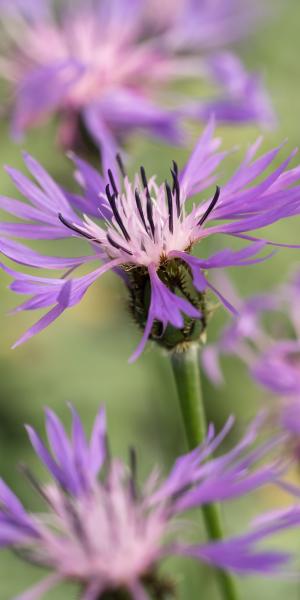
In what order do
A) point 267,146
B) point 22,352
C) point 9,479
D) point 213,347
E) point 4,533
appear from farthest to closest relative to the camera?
1. point 267,146
2. point 22,352
3. point 9,479
4. point 213,347
5. point 4,533

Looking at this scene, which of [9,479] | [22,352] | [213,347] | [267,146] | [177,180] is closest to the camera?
[177,180]

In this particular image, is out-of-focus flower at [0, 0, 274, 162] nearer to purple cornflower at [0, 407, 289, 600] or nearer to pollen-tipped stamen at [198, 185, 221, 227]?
pollen-tipped stamen at [198, 185, 221, 227]

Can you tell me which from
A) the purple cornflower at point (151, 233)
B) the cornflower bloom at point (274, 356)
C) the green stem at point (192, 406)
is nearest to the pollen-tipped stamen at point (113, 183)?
the purple cornflower at point (151, 233)

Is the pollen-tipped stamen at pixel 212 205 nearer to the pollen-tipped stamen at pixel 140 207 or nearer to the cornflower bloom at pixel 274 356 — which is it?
the pollen-tipped stamen at pixel 140 207

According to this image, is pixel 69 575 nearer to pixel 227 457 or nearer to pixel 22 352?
pixel 227 457

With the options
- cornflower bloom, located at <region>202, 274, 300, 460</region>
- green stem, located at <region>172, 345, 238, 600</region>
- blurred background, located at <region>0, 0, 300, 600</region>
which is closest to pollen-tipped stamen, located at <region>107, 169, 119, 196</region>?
green stem, located at <region>172, 345, 238, 600</region>

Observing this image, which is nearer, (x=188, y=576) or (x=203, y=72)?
(x=188, y=576)

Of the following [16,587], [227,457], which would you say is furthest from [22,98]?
[227,457]
